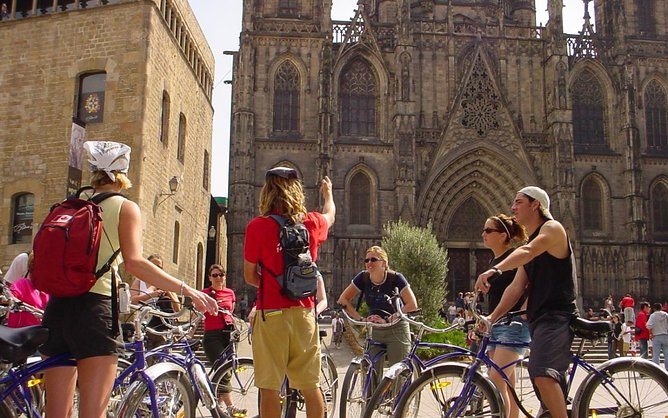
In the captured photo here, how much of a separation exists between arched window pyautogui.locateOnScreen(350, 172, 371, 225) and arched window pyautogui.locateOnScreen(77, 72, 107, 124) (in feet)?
56.5

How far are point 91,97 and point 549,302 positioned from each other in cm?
1667

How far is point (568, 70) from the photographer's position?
36.5 meters

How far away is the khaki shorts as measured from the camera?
4.45 metres

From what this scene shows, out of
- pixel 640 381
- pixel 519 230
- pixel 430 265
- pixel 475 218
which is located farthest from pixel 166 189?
pixel 475 218

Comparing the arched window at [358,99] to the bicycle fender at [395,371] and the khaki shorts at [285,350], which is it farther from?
the khaki shorts at [285,350]

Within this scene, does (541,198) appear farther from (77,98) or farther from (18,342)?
(77,98)

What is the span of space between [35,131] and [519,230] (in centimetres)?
1637

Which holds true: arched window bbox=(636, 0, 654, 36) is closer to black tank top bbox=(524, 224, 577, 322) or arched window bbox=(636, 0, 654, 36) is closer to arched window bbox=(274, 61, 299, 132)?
arched window bbox=(274, 61, 299, 132)

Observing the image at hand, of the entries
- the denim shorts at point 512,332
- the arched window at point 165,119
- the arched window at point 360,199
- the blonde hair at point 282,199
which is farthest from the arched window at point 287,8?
the blonde hair at point 282,199

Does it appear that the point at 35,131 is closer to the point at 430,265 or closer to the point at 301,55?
the point at 430,265

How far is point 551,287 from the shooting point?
508 cm

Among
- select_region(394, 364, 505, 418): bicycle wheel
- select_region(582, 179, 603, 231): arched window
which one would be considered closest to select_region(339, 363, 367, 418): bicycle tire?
select_region(394, 364, 505, 418): bicycle wheel

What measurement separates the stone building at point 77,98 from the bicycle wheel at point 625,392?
14.8 m

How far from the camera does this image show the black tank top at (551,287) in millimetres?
5055
